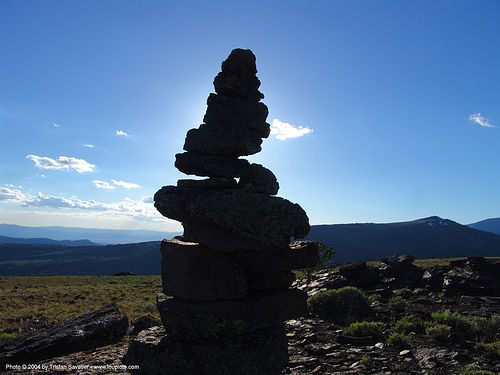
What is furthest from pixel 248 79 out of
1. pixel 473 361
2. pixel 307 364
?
pixel 473 361

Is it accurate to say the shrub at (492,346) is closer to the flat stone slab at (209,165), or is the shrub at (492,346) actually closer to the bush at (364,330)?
the bush at (364,330)

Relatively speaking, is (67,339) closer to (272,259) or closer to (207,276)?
(207,276)

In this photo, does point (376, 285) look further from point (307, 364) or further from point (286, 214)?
point (286, 214)

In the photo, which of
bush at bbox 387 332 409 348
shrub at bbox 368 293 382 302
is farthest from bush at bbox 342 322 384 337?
shrub at bbox 368 293 382 302

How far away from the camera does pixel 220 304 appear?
35.5 feet

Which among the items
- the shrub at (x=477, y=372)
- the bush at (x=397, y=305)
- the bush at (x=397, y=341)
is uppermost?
the shrub at (x=477, y=372)

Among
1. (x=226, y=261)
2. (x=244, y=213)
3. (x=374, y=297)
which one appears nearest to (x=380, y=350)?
(x=226, y=261)

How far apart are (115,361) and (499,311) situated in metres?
19.5

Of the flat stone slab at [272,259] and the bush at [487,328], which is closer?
the flat stone slab at [272,259]

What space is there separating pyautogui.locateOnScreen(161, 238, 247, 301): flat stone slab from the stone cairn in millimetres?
35

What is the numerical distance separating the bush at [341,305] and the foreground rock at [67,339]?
10900 mm

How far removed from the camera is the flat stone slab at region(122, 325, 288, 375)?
368 inches

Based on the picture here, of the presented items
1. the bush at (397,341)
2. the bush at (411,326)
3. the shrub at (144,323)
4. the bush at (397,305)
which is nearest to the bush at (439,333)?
the bush at (411,326)

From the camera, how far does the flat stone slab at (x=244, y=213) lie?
10609 millimetres
